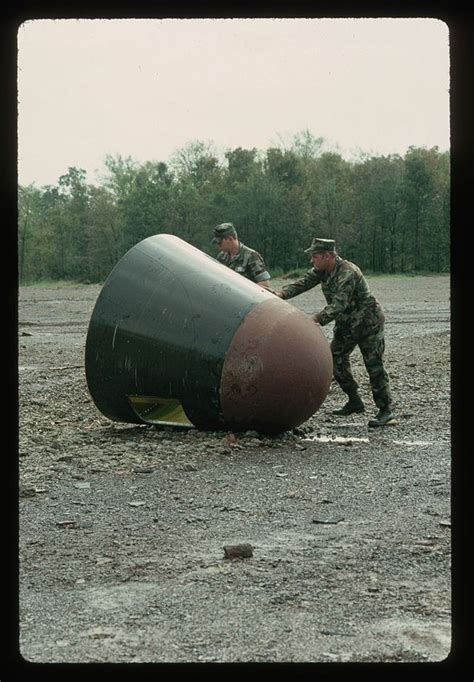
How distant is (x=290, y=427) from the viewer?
26.2 ft

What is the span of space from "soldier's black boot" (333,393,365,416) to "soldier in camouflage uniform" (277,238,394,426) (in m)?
0.41

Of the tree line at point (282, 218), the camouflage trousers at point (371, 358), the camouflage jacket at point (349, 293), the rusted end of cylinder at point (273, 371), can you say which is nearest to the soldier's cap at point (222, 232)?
the camouflage jacket at point (349, 293)

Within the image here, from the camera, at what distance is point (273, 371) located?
24.7ft

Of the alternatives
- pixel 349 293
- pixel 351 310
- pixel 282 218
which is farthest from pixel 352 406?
pixel 282 218

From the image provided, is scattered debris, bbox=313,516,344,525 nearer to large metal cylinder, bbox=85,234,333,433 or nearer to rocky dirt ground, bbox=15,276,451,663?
rocky dirt ground, bbox=15,276,451,663

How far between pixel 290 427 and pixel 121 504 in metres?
2.15

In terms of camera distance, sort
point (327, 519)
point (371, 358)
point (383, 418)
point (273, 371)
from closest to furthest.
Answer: point (327, 519) < point (273, 371) < point (383, 418) < point (371, 358)

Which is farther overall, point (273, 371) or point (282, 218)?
point (282, 218)

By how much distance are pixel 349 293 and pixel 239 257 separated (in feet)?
4.16

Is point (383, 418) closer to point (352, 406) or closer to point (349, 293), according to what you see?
point (352, 406)

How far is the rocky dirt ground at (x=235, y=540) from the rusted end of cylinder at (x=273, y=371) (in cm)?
23

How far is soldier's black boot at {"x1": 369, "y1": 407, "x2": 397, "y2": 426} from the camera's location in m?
8.80

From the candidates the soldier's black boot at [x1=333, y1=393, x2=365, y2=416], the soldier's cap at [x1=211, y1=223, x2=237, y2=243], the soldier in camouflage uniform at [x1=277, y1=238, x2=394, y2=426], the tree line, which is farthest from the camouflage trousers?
the tree line

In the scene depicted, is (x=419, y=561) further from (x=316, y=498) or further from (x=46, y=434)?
(x=46, y=434)
